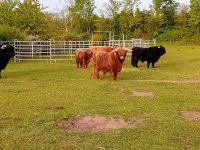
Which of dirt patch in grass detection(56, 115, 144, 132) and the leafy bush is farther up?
the leafy bush

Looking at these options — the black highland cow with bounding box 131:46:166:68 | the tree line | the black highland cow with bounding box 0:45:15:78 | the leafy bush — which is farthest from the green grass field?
the tree line

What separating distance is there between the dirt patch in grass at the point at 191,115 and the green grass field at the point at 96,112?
175mm

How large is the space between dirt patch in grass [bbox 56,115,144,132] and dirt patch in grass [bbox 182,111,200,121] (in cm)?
109

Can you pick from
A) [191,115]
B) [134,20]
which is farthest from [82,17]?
[191,115]

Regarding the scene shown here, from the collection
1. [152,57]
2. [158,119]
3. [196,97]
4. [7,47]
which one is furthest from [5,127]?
[152,57]

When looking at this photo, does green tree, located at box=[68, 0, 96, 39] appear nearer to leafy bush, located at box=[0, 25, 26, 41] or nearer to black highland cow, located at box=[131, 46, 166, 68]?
leafy bush, located at box=[0, 25, 26, 41]

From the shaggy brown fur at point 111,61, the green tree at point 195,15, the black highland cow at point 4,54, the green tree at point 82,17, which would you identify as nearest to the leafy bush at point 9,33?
the black highland cow at point 4,54

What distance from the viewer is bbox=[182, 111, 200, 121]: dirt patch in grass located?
8.92m

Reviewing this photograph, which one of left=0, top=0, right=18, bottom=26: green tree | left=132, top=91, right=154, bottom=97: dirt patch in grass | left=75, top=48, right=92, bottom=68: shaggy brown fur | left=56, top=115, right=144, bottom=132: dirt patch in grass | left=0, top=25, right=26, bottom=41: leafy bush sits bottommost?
left=56, top=115, right=144, bottom=132: dirt patch in grass

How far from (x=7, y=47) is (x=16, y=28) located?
677 inches

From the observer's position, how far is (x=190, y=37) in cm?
5928

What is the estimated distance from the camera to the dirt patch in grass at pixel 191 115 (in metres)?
8.92

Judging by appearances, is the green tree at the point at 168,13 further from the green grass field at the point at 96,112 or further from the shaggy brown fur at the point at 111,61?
the green grass field at the point at 96,112

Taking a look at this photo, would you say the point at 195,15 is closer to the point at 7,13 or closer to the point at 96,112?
the point at 7,13
